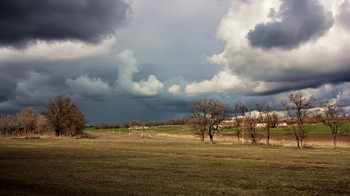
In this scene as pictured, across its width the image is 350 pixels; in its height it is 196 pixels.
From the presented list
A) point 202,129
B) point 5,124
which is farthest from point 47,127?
point 202,129

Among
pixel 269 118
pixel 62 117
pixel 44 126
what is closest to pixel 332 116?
pixel 269 118

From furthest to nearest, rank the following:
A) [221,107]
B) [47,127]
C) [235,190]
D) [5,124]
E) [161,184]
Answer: [5,124], [47,127], [221,107], [161,184], [235,190]

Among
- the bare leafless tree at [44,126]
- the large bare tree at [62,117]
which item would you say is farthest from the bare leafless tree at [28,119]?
the large bare tree at [62,117]

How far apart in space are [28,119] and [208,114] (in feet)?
342

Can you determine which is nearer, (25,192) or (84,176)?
(25,192)

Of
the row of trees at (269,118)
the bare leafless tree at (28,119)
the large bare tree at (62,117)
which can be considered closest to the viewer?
the row of trees at (269,118)

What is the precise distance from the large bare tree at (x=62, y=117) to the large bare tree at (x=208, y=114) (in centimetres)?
5928

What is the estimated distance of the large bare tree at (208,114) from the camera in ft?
252

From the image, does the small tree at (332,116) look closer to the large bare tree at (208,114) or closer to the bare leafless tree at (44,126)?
the large bare tree at (208,114)

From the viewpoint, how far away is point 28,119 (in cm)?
14462

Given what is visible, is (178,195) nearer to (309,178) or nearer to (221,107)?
(309,178)

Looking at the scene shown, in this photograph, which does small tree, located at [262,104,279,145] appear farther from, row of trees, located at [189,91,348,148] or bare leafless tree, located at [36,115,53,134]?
bare leafless tree, located at [36,115,53,134]

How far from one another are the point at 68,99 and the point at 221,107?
242 ft

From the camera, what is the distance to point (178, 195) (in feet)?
48.3
